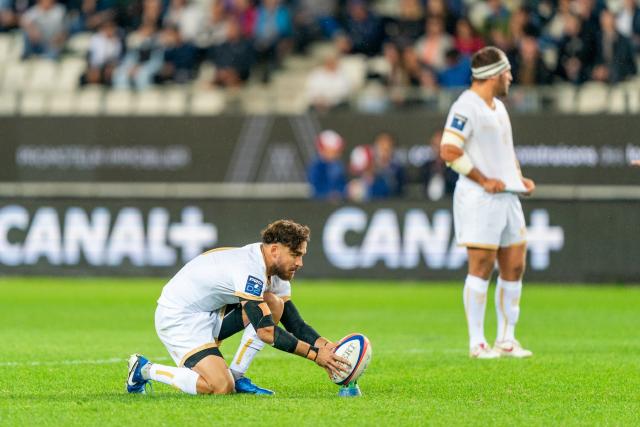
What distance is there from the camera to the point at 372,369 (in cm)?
1014

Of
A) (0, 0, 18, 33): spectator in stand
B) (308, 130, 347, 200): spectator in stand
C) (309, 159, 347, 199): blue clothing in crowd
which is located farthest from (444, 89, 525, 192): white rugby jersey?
(0, 0, 18, 33): spectator in stand

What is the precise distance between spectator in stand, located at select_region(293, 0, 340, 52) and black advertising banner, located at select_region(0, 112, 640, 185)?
7.05ft

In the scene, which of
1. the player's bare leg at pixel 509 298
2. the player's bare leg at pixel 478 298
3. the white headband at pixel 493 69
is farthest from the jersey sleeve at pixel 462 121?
the player's bare leg at pixel 509 298

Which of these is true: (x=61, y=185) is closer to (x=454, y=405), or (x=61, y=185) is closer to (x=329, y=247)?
(x=329, y=247)

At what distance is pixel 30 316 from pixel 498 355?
6.21 meters

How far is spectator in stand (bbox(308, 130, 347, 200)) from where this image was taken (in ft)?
67.4

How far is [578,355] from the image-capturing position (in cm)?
1111

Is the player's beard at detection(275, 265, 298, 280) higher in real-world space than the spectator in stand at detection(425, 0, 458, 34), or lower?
lower

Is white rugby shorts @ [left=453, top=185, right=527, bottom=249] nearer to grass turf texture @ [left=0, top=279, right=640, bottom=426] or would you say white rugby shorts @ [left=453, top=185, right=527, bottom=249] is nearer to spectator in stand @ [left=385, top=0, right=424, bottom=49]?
grass turf texture @ [left=0, top=279, right=640, bottom=426]

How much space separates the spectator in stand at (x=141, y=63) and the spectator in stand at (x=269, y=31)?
1.78 meters

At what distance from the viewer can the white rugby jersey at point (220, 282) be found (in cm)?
809

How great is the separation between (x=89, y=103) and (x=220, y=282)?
1576 centimetres

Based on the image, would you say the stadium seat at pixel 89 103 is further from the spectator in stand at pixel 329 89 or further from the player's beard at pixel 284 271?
the player's beard at pixel 284 271

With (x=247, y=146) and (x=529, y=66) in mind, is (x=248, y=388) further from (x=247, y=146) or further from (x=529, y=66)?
(x=247, y=146)
